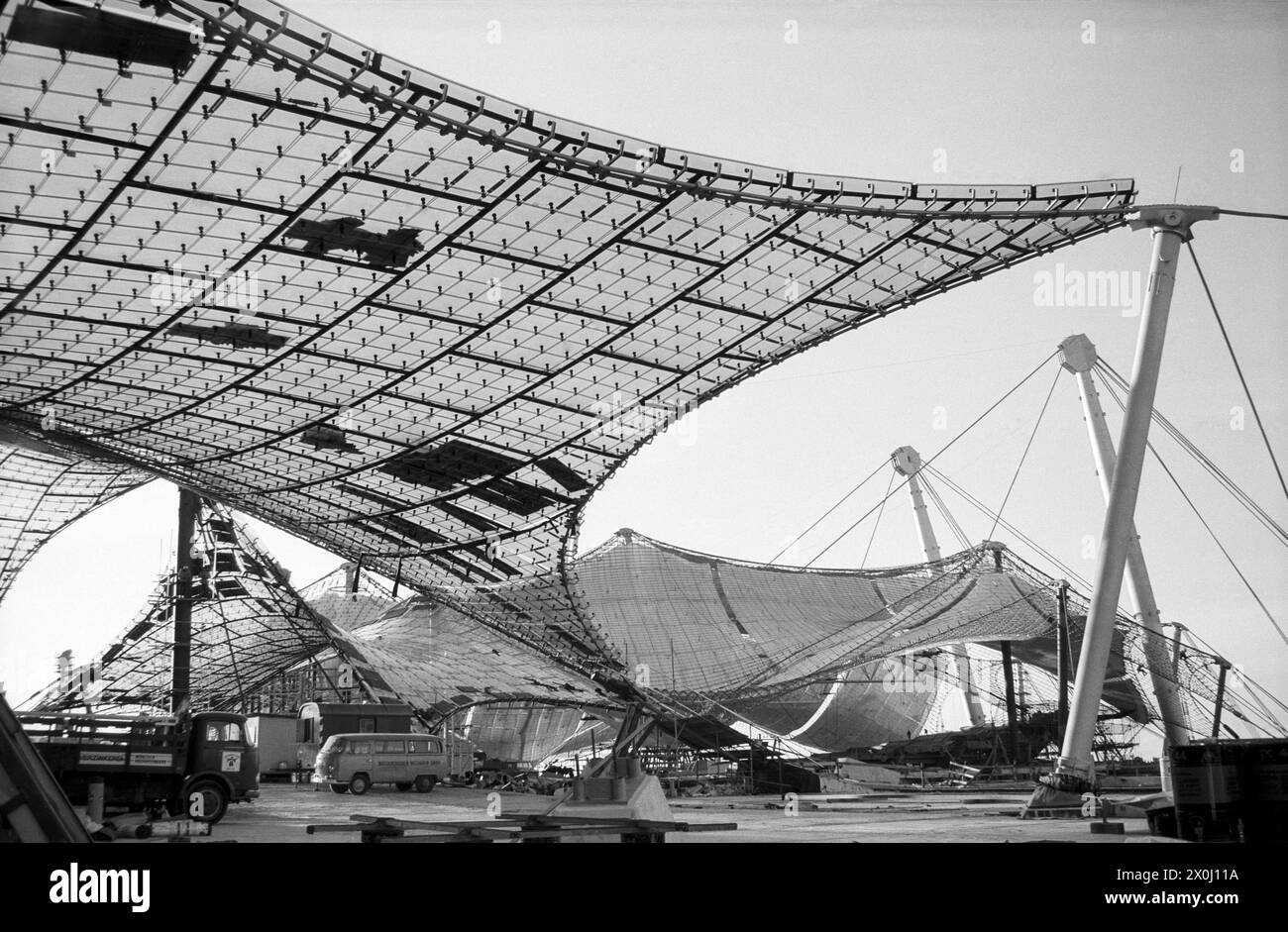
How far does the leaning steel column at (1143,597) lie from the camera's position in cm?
4641

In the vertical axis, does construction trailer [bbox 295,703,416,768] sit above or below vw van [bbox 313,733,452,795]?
above

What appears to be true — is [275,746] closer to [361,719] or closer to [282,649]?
[361,719]

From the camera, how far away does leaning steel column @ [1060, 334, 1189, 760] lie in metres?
46.4

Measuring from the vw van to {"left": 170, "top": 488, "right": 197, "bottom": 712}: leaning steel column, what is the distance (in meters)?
24.7

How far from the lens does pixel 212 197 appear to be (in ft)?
121

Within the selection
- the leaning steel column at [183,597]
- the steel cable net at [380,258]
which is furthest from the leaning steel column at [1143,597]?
→ the leaning steel column at [183,597]

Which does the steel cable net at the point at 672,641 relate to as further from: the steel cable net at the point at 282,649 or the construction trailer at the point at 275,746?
the construction trailer at the point at 275,746

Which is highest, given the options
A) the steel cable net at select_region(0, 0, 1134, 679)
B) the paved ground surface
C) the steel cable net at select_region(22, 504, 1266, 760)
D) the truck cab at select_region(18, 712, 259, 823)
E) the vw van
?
the steel cable net at select_region(0, 0, 1134, 679)

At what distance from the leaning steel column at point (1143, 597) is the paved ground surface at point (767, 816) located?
651 centimetres

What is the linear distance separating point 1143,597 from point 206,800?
35.8 m

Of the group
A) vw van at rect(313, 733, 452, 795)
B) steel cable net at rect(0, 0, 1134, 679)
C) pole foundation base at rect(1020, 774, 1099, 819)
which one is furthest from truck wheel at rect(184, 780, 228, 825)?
pole foundation base at rect(1020, 774, 1099, 819)

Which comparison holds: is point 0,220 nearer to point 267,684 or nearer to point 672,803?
point 672,803

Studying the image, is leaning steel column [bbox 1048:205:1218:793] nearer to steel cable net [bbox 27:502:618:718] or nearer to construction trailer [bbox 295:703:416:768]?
construction trailer [bbox 295:703:416:768]
